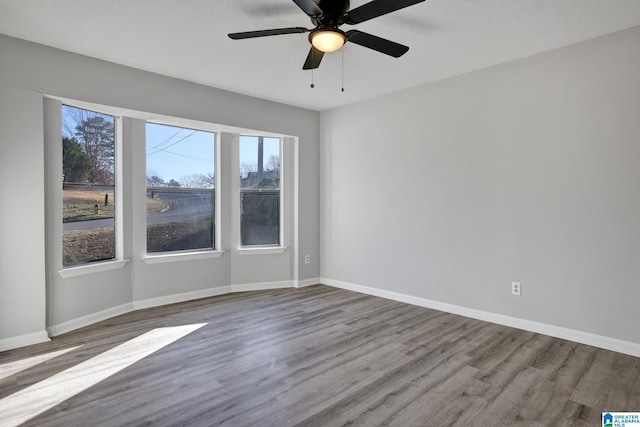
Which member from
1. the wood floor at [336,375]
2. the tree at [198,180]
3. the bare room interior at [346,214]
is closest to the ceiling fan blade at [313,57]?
the bare room interior at [346,214]

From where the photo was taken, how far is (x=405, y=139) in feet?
14.7

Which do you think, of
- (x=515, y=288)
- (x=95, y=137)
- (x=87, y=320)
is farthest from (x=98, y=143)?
(x=515, y=288)

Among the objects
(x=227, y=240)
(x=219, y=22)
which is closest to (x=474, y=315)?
(x=227, y=240)

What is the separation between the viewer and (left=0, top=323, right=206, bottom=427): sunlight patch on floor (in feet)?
7.11

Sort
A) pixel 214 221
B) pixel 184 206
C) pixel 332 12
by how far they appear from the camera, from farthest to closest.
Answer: pixel 214 221 < pixel 184 206 < pixel 332 12

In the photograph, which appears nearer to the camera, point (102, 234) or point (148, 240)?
point (102, 234)

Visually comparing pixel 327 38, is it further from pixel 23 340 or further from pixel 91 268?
pixel 23 340

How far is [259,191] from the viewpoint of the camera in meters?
5.20

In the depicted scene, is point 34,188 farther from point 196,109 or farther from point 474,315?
point 474,315

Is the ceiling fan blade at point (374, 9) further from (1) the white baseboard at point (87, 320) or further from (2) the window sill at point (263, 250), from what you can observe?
(1) the white baseboard at point (87, 320)

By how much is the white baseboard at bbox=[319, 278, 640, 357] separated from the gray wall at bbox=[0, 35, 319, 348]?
6.44 feet

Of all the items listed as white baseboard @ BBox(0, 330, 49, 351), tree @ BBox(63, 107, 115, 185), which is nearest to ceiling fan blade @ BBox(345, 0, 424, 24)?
tree @ BBox(63, 107, 115, 185)

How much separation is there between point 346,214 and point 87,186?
3.20m

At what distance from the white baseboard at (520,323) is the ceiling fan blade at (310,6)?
331 centimetres
